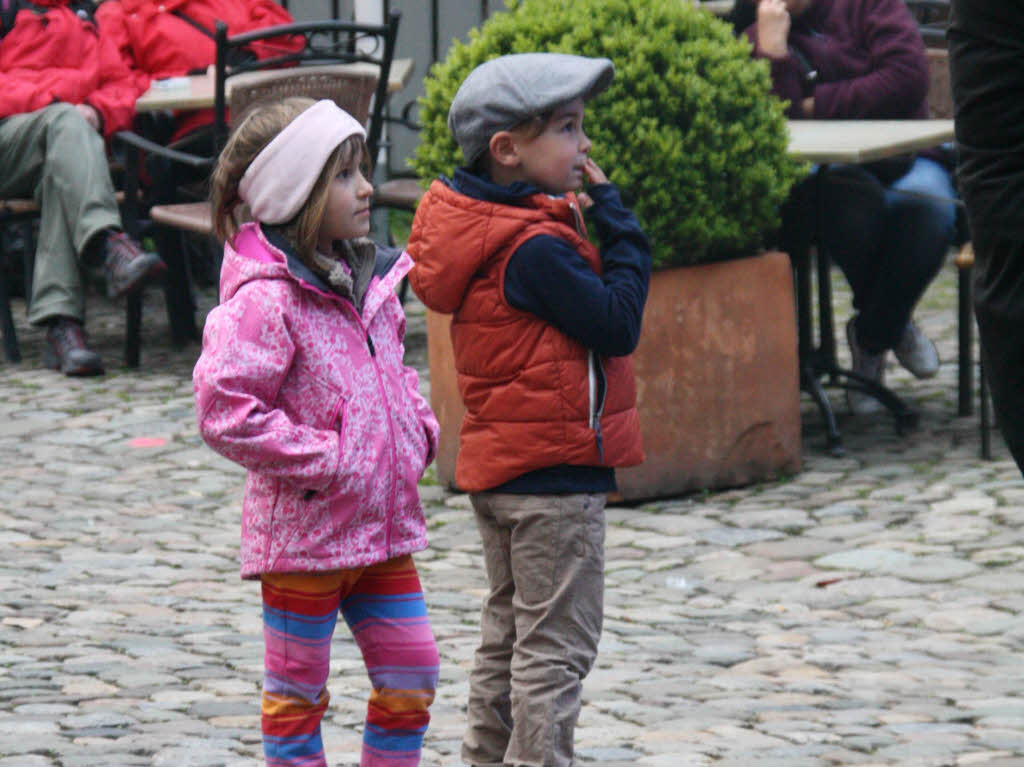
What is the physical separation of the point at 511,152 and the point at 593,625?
3.02 ft

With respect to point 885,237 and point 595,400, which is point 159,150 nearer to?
point 885,237

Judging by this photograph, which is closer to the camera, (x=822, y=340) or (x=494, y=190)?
(x=494, y=190)

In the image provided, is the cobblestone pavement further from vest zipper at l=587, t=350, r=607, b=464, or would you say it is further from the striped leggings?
vest zipper at l=587, t=350, r=607, b=464

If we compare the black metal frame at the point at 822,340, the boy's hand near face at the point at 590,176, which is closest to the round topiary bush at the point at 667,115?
the black metal frame at the point at 822,340

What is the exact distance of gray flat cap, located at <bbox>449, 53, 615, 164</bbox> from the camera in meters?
3.60

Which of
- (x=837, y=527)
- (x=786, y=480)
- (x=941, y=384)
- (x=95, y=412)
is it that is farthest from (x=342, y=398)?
(x=941, y=384)

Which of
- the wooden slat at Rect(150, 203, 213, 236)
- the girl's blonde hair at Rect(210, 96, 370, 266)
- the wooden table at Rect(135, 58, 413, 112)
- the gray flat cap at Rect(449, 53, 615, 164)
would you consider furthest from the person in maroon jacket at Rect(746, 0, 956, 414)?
the girl's blonde hair at Rect(210, 96, 370, 266)

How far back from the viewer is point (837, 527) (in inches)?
231

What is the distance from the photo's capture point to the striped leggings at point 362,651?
3.25 metres

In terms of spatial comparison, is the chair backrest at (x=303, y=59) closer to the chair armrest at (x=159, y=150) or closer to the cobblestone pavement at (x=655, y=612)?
the chair armrest at (x=159, y=150)

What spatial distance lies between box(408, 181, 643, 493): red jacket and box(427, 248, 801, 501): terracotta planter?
7.95 feet

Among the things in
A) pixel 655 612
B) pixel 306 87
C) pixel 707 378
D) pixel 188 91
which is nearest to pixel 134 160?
pixel 188 91

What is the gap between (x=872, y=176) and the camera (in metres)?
7.47

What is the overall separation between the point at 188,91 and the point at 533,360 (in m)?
5.20
